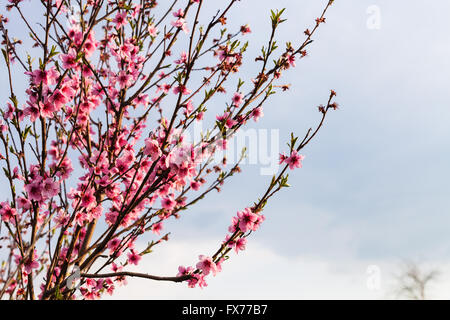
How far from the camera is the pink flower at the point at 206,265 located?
3293 millimetres

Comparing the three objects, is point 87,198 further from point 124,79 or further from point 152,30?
point 152,30

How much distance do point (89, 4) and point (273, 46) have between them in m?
2.96

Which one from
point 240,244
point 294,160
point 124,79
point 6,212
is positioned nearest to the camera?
point 240,244

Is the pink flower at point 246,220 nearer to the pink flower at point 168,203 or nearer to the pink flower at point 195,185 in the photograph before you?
the pink flower at point 168,203

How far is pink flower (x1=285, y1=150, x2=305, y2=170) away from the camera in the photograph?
3494 mm

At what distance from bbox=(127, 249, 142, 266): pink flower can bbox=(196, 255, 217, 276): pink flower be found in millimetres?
1540

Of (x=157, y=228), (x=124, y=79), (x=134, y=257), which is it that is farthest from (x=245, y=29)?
(x=134, y=257)

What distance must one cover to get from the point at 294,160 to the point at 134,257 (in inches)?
97.7

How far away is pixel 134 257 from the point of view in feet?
15.0

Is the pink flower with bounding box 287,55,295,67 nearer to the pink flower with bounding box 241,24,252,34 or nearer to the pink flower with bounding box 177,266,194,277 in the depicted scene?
the pink flower with bounding box 241,24,252,34

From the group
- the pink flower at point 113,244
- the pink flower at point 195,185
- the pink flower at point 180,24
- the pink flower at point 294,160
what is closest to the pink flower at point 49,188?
the pink flower at point 113,244
